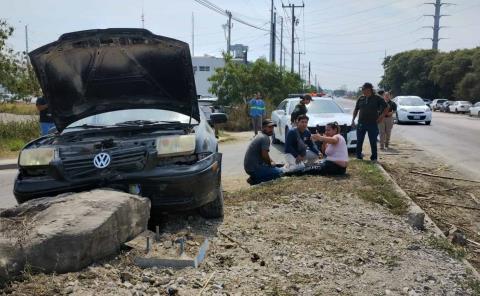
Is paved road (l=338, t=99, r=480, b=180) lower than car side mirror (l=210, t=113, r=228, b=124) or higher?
lower

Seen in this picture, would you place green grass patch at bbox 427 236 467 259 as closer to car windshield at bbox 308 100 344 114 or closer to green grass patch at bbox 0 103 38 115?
car windshield at bbox 308 100 344 114

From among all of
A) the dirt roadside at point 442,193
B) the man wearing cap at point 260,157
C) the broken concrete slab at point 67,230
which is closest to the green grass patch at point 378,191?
the dirt roadside at point 442,193

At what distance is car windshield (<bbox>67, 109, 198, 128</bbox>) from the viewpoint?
584 cm

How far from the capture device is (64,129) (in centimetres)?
595

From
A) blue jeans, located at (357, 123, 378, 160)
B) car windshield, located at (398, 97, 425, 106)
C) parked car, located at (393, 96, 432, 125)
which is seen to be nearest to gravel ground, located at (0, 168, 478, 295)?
blue jeans, located at (357, 123, 378, 160)

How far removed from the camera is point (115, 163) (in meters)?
4.84

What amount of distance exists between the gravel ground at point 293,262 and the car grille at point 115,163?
0.77 meters

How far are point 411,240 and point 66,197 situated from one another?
342 centimetres

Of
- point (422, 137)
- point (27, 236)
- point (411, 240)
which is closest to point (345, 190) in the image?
point (411, 240)

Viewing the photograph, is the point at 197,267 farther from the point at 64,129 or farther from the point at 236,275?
the point at 64,129

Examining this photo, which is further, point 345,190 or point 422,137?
point 422,137

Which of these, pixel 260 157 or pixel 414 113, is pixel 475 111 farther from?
pixel 260 157

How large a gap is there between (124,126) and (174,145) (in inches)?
32.3

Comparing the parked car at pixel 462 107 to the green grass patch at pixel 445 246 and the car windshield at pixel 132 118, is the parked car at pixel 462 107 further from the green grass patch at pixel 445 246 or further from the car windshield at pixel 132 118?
the car windshield at pixel 132 118
